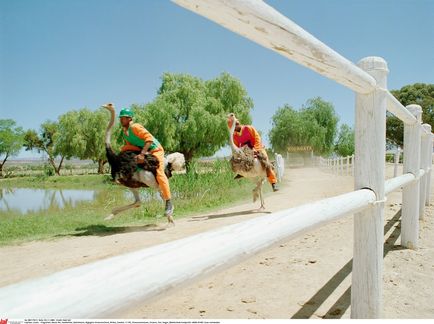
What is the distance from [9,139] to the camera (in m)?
37.0

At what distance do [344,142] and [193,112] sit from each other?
23451 mm

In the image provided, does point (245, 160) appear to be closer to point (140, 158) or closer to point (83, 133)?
Answer: point (140, 158)

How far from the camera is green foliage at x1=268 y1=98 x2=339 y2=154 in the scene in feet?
96.1

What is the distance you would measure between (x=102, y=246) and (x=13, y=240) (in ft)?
4.96

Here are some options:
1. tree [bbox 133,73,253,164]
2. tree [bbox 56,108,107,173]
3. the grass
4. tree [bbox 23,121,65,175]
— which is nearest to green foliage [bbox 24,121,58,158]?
tree [bbox 23,121,65,175]

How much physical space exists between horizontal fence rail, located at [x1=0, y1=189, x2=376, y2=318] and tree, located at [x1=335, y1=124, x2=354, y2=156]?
1453 inches

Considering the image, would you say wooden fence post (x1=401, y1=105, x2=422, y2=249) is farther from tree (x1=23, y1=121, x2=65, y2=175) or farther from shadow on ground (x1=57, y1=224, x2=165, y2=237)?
tree (x1=23, y1=121, x2=65, y2=175)

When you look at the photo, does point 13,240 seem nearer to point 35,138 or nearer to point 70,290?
point 70,290

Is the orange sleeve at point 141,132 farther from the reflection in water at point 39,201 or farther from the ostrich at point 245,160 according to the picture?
the reflection in water at point 39,201

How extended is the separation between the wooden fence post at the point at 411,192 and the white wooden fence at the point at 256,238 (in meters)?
1.75

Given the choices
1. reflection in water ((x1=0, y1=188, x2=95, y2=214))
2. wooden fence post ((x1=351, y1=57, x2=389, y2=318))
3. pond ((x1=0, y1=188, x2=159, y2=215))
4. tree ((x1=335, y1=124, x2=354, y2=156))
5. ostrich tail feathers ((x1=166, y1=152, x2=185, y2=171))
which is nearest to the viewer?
wooden fence post ((x1=351, y1=57, x2=389, y2=318))

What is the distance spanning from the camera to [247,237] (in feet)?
2.61

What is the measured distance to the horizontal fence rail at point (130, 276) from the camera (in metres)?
0.47

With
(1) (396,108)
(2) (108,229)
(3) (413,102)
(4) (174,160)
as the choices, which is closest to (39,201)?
(4) (174,160)
